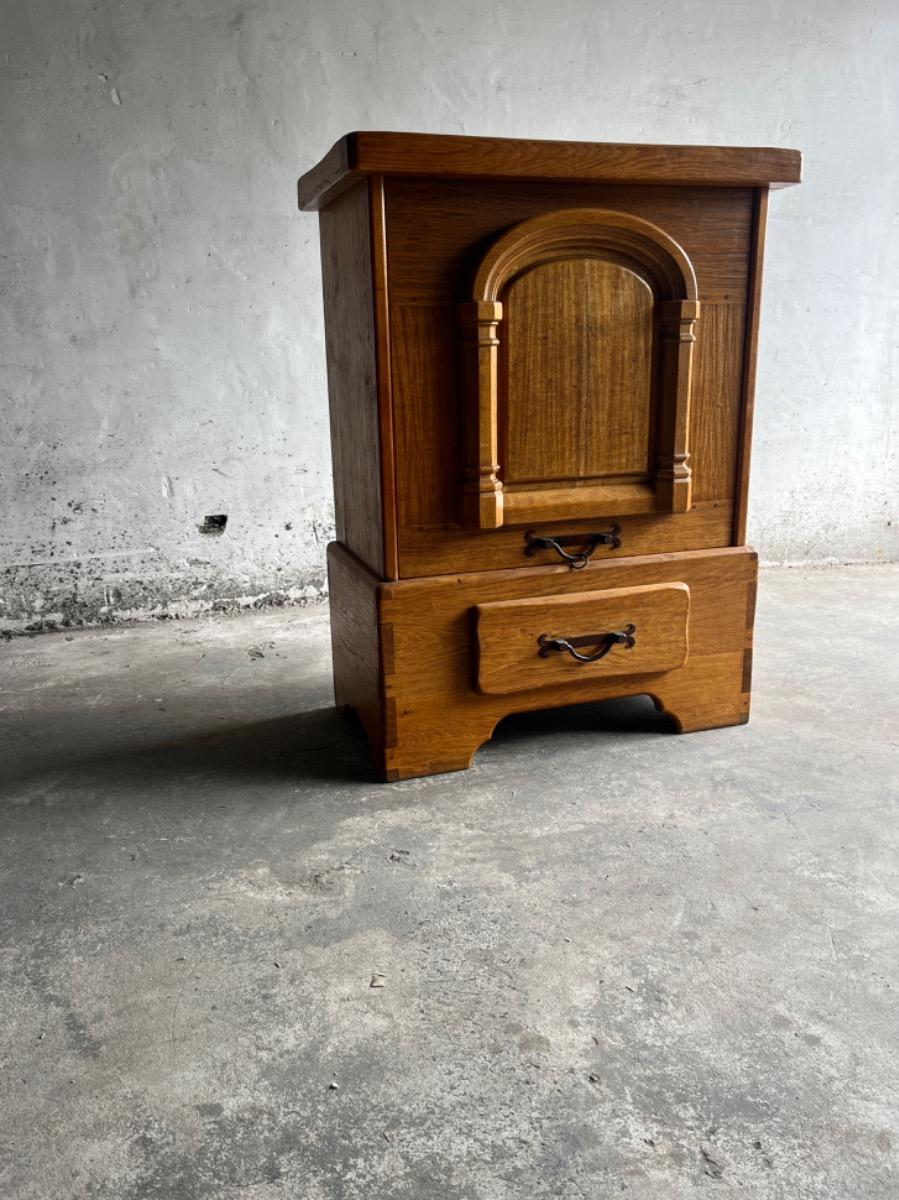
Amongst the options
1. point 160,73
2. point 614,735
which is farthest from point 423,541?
point 160,73

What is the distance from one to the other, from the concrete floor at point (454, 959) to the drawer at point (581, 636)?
0.20 metres

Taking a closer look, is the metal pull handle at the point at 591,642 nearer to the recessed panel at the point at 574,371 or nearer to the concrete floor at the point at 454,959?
the concrete floor at the point at 454,959

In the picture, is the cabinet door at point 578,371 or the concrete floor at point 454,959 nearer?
the concrete floor at point 454,959

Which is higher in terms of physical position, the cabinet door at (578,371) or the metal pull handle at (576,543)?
the cabinet door at (578,371)

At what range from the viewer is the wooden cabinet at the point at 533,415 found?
1966 mm

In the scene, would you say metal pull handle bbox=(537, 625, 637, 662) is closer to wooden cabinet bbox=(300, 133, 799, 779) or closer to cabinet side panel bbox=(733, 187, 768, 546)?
wooden cabinet bbox=(300, 133, 799, 779)

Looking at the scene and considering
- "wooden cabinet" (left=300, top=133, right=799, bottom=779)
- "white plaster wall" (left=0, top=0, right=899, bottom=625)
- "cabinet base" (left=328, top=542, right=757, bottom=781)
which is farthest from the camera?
"white plaster wall" (left=0, top=0, right=899, bottom=625)

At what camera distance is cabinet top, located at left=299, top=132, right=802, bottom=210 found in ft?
6.06

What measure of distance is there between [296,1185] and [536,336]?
157cm

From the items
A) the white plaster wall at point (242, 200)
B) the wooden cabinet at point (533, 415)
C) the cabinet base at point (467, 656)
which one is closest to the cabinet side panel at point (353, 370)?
the wooden cabinet at point (533, 415)

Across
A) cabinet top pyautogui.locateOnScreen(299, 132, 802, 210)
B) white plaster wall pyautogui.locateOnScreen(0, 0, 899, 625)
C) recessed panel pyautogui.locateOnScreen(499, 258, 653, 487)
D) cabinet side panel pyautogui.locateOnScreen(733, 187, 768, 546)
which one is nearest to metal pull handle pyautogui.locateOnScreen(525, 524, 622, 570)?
recessed panel pyautogui.locateOnScreen(499, 258, 653, 487)

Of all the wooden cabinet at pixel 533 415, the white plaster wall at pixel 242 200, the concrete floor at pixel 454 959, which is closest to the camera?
the concrete floor at pixel 454 959

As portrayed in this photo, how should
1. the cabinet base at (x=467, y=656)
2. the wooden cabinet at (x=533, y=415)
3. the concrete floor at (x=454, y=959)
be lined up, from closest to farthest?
1. the concrete floor at (x=454, y=959)
2. the wooden cabinet at (x=533, y=415)
3. the cabinet base at (x=467, y=656)

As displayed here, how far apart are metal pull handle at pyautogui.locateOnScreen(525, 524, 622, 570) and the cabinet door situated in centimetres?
6
